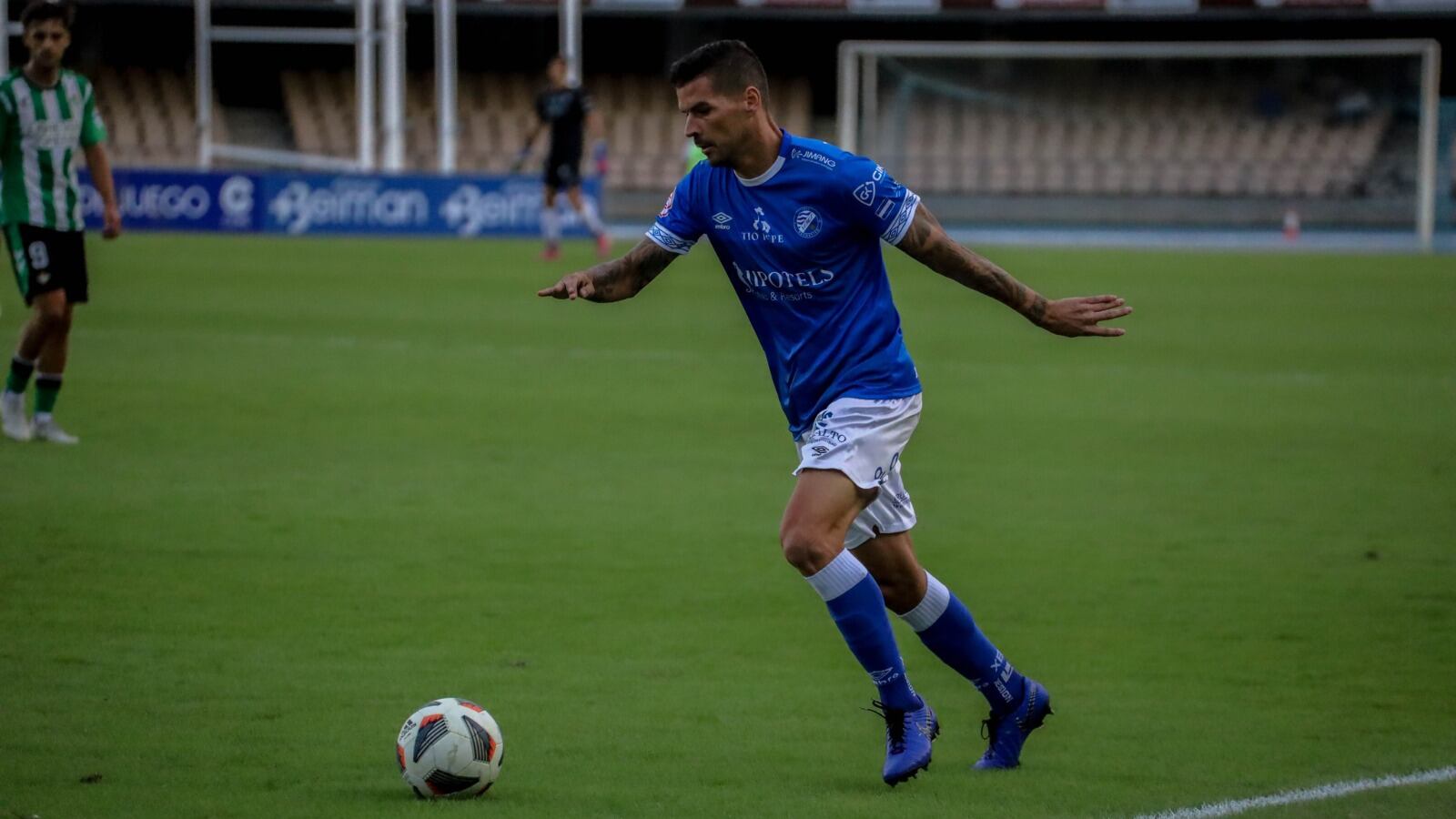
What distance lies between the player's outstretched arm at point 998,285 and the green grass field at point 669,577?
1304 mm

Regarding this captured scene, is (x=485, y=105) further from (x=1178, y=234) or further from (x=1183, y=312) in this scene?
(x=1183, y=312)

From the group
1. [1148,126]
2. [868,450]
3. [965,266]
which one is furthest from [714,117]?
[1148,126]

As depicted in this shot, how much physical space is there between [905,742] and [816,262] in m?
1.39

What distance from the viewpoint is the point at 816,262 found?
5141 millimetres

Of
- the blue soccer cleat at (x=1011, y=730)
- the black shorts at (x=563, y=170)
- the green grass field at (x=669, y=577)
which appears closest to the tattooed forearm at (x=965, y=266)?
the blue soccer cleat at (x=1011, y=730)

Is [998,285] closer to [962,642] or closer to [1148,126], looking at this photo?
[962,642]

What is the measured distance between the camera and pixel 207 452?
10516 mm

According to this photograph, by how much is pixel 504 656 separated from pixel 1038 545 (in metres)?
3.13

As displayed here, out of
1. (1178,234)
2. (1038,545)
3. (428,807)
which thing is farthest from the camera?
(1178,234)

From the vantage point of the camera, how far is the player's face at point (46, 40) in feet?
32.6

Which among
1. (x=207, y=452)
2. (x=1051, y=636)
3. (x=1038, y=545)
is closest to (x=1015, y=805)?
(x=1051, y=636)

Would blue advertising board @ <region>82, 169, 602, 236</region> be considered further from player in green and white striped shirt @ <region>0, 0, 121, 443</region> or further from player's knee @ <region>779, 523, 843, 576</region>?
player's knee @ <region>779, 523, 843, 576</region>

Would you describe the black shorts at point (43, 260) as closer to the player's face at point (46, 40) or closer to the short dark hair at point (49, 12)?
the player's face at point (46, 40)

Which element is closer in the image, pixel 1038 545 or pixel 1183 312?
pixel 1038 545
